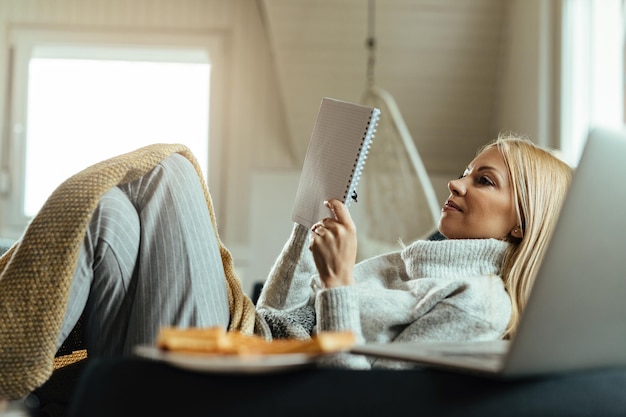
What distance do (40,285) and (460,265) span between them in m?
0.79

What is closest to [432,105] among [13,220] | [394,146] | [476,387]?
[394,146]

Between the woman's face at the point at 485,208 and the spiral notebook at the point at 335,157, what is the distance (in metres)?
0.29

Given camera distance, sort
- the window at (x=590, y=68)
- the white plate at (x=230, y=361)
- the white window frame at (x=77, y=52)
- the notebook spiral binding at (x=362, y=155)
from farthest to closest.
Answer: the white window frame at (x=77, y=52), the window at (x=590, y=68), the notebook spiral binding at (x=362, y=155), the white plate at (x=230, y=361)

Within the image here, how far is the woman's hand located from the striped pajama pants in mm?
191

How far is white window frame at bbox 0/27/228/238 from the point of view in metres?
4.13

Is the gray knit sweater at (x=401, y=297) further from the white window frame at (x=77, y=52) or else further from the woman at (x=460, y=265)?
the white window frame at (x=77, y=52)

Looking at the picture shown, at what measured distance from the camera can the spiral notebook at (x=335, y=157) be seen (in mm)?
1375

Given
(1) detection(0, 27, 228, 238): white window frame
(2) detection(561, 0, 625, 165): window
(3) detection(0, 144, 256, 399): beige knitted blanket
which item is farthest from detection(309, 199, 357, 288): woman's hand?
(1) detection(0, 27, 228, 238): white window frame

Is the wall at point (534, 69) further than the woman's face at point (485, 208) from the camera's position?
Yes

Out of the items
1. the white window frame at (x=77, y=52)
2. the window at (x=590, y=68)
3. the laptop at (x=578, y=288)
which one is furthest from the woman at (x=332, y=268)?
the white window frame at (x=77, y=52)

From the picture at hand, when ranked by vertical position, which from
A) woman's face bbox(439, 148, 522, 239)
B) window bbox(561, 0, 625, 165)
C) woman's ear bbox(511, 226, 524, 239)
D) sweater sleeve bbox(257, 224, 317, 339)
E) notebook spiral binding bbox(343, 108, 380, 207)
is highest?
window bbox(561, 0, 625, 165)

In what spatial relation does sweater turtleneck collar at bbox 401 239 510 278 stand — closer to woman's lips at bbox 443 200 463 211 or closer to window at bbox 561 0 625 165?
woman's lips at bbox 443 200 463 211

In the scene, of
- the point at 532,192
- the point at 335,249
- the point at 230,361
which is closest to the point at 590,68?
the point at 532,192

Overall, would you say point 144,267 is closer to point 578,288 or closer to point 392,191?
point 578,288
